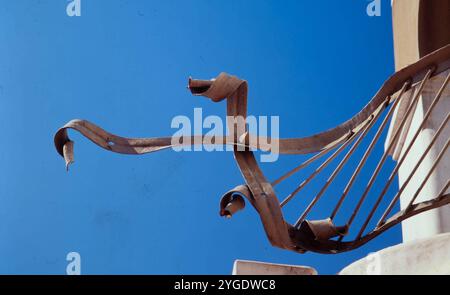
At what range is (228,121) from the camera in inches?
154

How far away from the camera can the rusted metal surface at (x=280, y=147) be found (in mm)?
3762

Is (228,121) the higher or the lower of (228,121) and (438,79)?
the lower

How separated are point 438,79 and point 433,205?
7.02 ft

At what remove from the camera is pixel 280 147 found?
4141 millimetres

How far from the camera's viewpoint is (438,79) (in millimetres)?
6266

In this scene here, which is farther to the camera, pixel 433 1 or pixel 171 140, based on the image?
pixel 433 1

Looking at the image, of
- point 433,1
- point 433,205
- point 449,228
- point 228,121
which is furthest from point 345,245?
point 433,1

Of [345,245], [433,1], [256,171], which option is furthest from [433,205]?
[433,1]

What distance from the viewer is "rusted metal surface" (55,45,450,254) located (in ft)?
12.3
